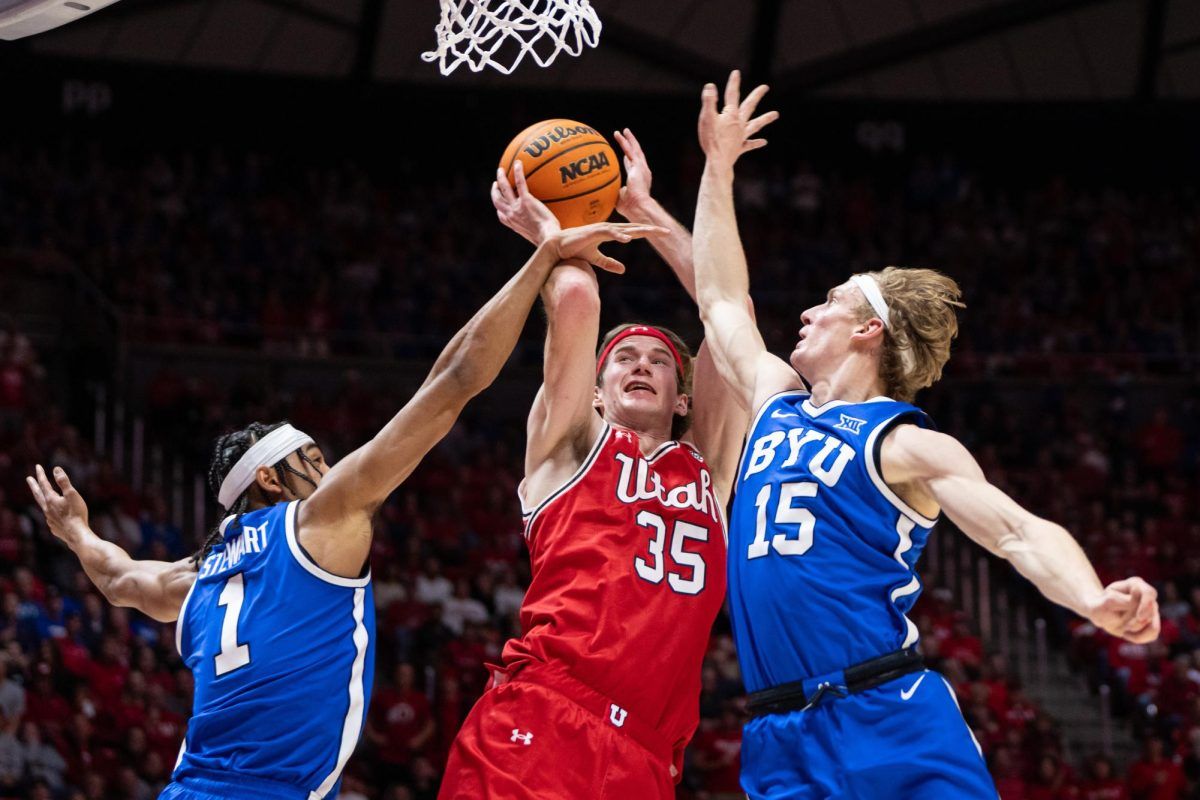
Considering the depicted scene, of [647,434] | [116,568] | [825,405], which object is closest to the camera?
[825,405]

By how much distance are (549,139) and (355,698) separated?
2079mm

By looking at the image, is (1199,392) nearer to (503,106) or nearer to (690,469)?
(503,106)

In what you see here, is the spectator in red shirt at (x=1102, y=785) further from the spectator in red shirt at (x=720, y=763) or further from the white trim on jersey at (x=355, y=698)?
the white trim on jersey at (x=355, y=698)

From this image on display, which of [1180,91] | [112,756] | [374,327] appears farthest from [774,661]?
[1180,91]

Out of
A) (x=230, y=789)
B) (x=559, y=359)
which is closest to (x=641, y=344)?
(x=559, y=359)

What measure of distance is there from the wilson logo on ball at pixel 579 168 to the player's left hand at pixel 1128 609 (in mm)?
2481

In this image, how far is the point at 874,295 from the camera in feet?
14.7

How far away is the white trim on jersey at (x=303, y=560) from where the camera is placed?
4668 millimetres

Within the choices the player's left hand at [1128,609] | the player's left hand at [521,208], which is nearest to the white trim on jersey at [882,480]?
the player's left hand at [1128,609]

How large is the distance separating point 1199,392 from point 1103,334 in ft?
7.31

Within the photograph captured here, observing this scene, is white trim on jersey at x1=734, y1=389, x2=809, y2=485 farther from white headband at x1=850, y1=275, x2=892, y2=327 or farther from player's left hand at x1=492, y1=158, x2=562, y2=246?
player's left hand at x1=492, y1=158, x2=562, y2=246

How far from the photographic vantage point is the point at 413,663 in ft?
42.3

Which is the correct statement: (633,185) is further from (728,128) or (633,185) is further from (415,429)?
(415,429)

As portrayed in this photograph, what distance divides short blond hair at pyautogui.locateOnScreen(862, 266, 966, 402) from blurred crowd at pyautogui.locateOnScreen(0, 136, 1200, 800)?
7.45 m
